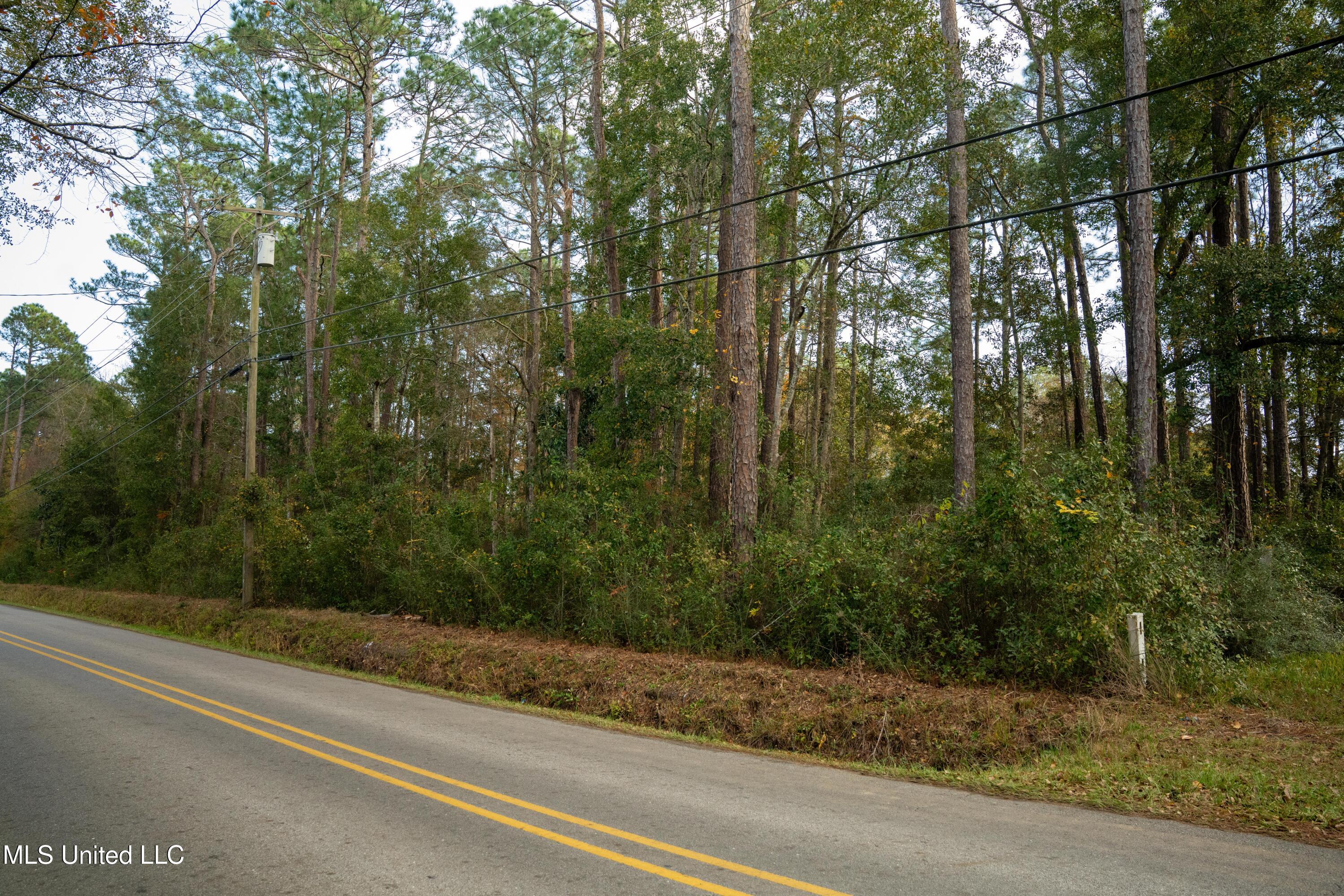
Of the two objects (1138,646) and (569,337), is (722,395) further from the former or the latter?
(1138,646)

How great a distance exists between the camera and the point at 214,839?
16.6ft

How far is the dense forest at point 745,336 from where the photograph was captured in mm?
10148

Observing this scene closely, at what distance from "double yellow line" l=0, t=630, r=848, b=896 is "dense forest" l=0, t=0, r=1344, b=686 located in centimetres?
542

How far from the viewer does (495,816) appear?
556 cm

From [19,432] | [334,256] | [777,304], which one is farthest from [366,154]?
[19,432]

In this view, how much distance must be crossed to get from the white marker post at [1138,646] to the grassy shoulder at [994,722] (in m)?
0.34

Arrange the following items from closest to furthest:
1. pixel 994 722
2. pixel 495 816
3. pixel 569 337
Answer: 1. pixel 495 816
2. pixel 994 722
3. pixel 569 337

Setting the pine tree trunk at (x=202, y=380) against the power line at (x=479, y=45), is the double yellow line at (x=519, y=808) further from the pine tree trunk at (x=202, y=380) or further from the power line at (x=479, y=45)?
the pine tree trunk at (x=202, y=380)

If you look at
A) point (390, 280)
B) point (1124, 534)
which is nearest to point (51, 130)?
point (1124, 534)

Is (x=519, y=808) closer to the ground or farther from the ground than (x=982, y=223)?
closer to the ground

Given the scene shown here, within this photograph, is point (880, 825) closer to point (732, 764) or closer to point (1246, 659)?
point (732, 764)

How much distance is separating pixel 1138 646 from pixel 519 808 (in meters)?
6.95

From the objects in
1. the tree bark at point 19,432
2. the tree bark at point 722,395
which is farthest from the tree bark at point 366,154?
the tree bark at point 19,432

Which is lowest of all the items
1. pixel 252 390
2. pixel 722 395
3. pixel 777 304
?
pixel 722 395
